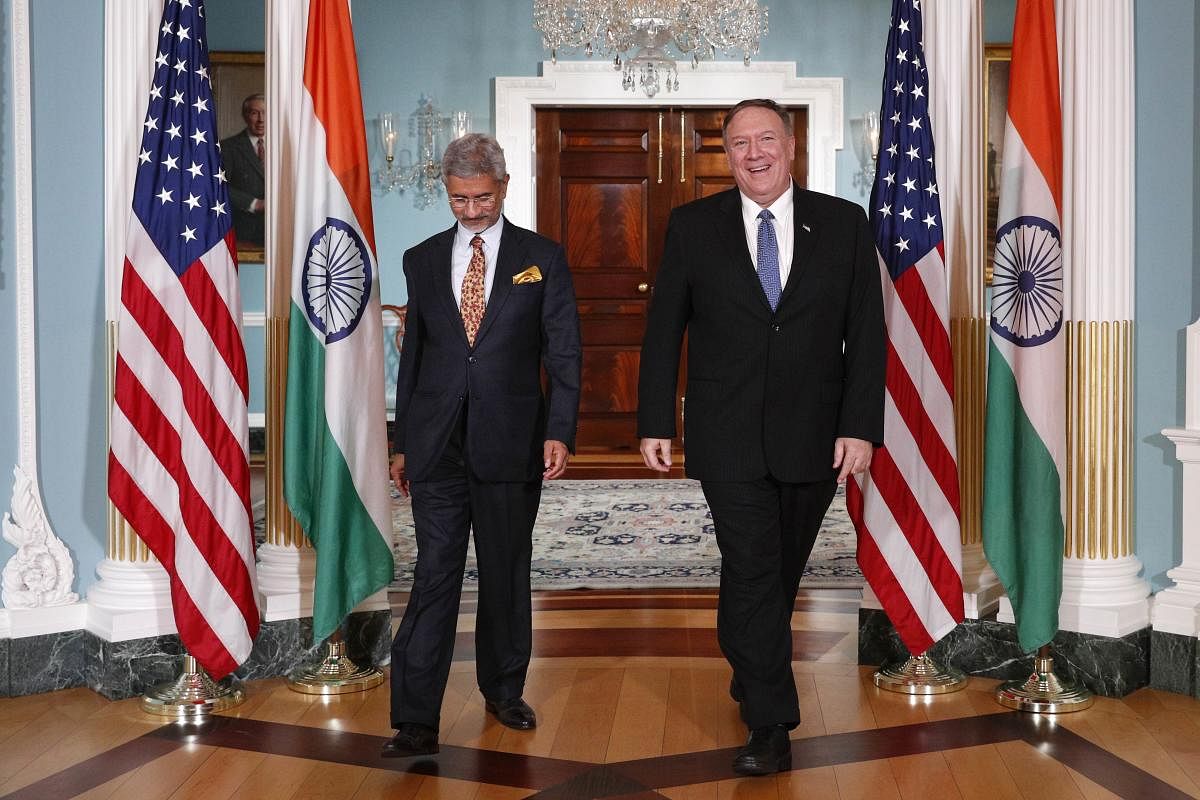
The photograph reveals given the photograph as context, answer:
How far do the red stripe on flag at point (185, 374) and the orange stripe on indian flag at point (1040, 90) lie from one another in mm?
2608

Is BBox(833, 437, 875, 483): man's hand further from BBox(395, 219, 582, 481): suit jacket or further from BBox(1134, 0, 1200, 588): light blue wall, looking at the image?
BBox(1134, 0, 1200, 588): light blue wall

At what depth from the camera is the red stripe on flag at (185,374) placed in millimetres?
3961

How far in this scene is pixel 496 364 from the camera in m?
3.63

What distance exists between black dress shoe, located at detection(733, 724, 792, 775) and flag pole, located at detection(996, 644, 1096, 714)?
0.94 metres

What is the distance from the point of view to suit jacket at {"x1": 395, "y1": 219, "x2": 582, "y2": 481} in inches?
142

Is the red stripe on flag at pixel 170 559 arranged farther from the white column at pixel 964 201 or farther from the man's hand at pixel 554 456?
the white column at pixel 964 201

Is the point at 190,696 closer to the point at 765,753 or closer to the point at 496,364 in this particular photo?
the point at 496,364

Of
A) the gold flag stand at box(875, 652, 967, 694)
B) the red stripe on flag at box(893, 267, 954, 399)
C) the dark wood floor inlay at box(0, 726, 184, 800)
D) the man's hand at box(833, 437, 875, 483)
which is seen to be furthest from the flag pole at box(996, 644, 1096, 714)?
the dark wood floor inlay at box(0, 726, 184, 800)

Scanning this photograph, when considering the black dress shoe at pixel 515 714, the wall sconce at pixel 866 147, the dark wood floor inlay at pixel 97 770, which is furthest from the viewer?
the wall sconce at pixel 866 147

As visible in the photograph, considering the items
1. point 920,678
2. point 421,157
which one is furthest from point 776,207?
point 421,157

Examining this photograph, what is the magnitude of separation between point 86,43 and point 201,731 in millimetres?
2173

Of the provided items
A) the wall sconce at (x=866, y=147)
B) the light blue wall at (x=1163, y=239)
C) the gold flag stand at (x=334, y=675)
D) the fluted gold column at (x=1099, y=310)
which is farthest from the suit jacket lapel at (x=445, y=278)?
the wall sconce at (x=866, y=147)

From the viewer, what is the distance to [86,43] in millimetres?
4223

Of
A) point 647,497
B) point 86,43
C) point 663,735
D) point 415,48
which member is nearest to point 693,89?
point 415,48
